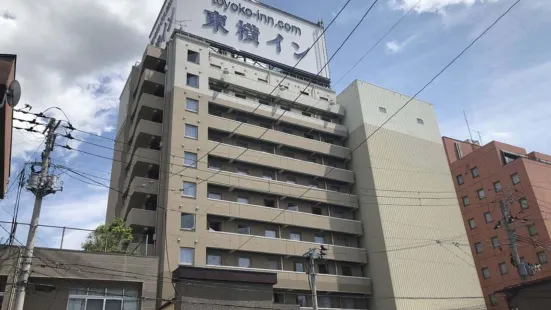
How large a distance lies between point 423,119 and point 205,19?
2527cm

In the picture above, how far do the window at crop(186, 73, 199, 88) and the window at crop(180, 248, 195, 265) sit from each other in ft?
48.5

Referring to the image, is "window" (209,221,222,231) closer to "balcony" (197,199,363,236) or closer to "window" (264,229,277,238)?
"balcony" (197,199,363,236)

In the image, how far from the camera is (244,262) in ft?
116

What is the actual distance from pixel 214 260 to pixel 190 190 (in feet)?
18.4

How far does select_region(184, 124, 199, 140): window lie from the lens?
37000mm

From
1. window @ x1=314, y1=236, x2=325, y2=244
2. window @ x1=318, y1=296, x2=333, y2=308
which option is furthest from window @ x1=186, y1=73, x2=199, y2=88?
window @ x1=318, y1=296, x2=333, y2=308

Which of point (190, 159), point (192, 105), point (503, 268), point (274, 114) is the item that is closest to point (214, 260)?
point (190, 159)

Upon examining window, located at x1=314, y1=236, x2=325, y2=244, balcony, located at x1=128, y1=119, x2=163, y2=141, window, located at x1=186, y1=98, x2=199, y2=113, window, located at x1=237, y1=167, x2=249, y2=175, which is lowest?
window, located at x1=314, y1=236, x2=325, y2=244

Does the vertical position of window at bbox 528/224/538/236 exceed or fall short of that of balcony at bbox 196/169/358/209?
it falls short

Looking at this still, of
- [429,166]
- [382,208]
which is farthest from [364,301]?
[429,166]

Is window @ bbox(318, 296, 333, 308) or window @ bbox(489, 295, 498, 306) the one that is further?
window @ bbox(489, 295, 498, 306)

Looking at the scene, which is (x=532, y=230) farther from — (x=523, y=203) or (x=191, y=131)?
(x=191, y=131)

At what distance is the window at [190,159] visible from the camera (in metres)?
35.6

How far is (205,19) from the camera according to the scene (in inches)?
1757
